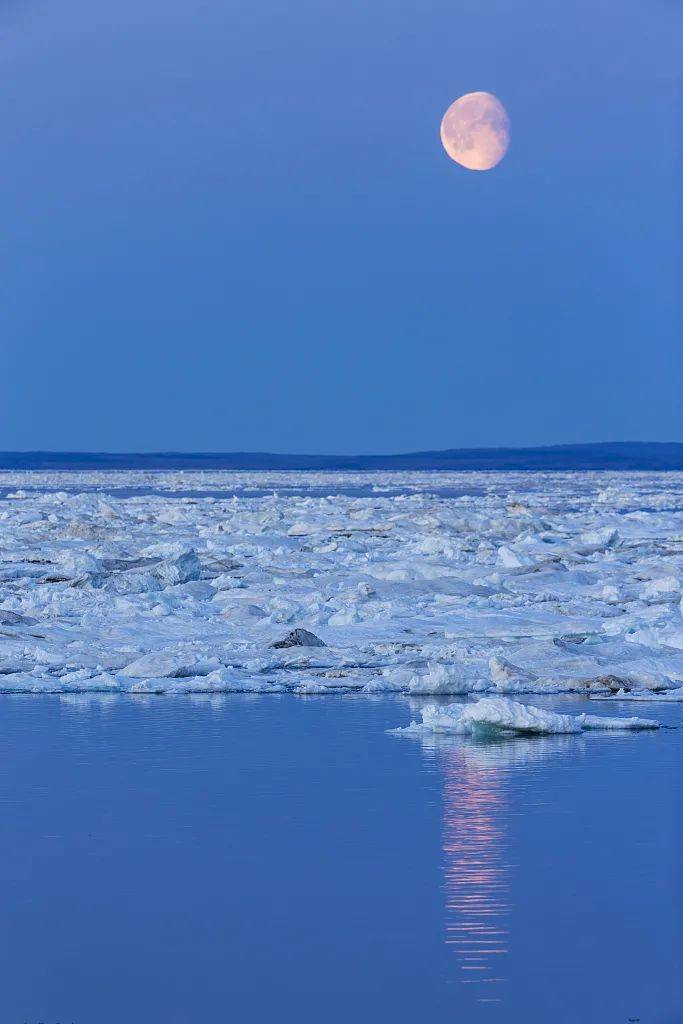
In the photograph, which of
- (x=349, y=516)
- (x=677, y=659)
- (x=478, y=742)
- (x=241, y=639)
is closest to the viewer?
(x=478, y=742)

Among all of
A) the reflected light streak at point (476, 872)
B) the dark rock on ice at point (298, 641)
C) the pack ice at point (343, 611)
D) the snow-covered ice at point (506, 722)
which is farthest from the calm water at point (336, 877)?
the dark rock on ice at point (298, 641)

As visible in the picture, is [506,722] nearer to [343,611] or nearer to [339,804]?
[339,804]

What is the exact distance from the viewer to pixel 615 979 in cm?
414

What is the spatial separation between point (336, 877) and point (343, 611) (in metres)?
6.79

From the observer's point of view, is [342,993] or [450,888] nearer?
[342,993]

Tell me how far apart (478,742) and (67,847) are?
2461 millimetres

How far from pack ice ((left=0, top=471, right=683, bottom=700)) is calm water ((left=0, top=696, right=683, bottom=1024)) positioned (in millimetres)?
1548

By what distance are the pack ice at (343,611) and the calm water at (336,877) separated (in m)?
1.55

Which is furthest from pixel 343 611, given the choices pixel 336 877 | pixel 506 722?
pixel 336 877

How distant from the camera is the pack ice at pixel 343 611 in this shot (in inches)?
359

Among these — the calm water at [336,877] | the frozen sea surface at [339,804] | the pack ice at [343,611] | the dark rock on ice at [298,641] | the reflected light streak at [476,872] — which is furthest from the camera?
the dark rock on ice at [298,641]

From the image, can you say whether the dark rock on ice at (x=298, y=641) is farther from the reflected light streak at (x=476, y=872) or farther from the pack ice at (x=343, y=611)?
the reflected light streak at (x=476, y=872)

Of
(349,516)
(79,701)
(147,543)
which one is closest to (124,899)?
(79,701)

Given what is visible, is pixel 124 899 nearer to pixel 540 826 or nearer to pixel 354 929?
pixel 354 929
